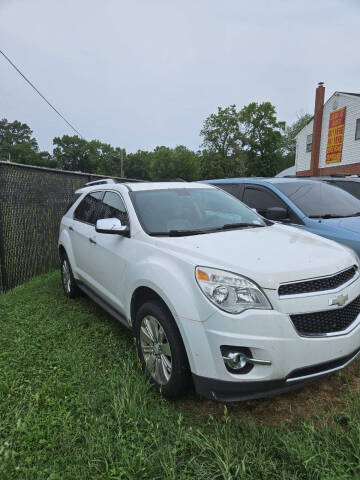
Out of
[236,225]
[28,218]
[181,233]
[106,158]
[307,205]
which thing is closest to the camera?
[181,233]

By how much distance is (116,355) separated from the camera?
3.08 m

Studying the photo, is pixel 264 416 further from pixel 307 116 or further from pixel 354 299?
pixel 307 116

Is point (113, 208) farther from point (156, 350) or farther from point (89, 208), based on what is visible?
point (156, 350)

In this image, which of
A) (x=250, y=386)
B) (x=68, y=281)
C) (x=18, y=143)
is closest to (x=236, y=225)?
(x=250, y=386)

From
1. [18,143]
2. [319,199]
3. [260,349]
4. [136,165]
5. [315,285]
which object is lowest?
[260,349]

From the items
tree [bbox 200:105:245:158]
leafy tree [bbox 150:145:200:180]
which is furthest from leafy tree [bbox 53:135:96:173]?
tree [bbox 200:105:245:158]

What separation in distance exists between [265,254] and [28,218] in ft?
15.7

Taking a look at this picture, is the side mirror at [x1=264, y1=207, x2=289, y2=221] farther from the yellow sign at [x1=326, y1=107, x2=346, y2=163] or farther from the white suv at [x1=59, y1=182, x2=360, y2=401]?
the yellow sign at [x1=326, y1=107, x2=346, y2=163]

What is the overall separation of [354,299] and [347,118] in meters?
19.1

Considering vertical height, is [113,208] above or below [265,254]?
above

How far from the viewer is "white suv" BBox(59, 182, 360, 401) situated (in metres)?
1.98

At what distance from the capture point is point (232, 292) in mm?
2039

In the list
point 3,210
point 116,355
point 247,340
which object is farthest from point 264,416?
point 3,210

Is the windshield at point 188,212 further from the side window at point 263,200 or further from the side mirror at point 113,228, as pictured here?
the side window at point 263,200
